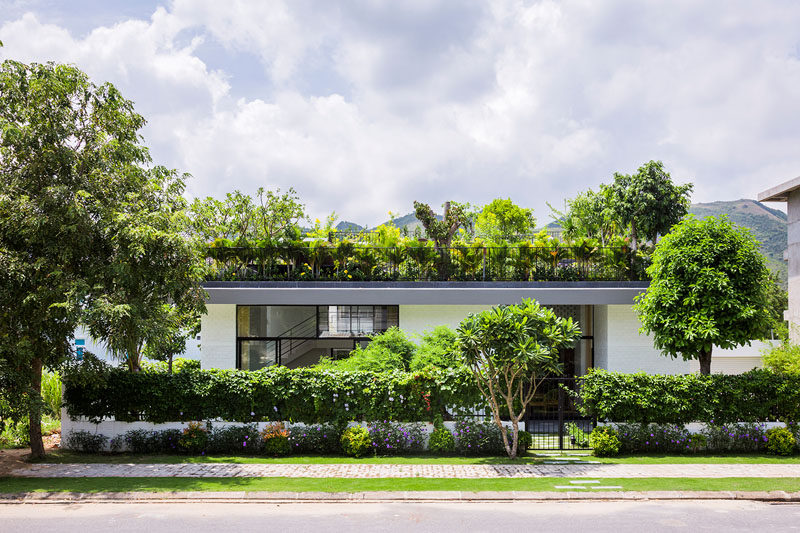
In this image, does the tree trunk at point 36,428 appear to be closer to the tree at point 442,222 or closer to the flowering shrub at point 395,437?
the flowering shrub at point 395,437

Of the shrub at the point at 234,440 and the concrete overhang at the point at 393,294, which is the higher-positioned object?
the concrete overhang at the point at 393,294

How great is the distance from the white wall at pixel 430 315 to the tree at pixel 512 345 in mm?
4820

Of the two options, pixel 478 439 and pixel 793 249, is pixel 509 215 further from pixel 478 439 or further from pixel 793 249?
pixel 478 439

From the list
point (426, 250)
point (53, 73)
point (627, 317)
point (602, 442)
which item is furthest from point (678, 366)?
point (53, 73)

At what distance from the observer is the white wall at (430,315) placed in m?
18.5

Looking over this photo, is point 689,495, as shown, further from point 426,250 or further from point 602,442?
point 426,250

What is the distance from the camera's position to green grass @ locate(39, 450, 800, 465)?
1331cm

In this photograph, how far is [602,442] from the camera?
13812 mm

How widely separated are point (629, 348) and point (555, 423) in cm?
376

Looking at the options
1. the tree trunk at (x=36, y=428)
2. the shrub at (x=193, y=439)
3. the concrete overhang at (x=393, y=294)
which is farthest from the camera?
the concrete overhang at (x=393, y=294)

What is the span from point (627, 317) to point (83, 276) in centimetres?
1510

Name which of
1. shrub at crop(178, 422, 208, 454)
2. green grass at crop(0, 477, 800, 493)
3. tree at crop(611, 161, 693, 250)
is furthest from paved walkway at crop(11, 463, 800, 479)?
tree at crop(611, 161, 693, 250)

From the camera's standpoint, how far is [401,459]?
44.2 feet

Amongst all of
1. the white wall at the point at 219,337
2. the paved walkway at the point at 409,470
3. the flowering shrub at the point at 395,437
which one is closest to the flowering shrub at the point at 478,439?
the flowering shrub at the point at 395,437
